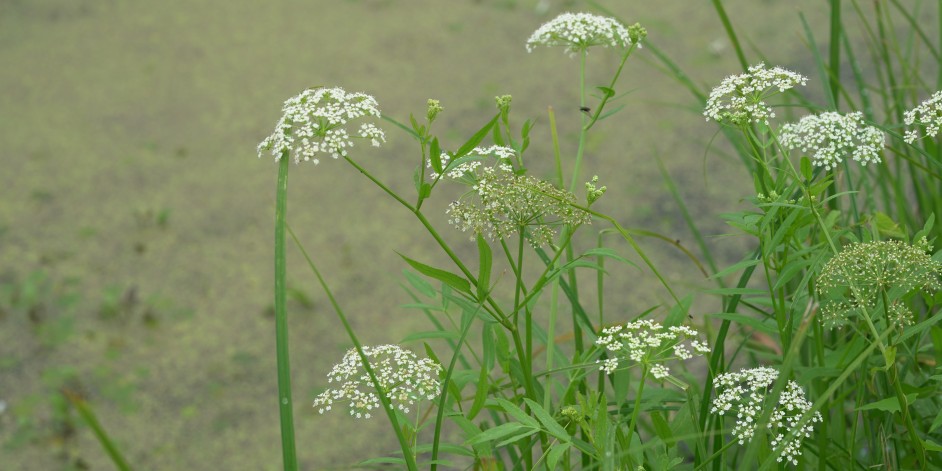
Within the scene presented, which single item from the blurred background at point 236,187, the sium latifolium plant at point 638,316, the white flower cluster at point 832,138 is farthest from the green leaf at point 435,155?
the blurred background at point 236,187

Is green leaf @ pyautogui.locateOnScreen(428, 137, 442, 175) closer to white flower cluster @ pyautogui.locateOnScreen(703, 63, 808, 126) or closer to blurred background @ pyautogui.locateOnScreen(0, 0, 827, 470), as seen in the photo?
white flower cluster @ pyautogui.locateOnScreen(703, 63, 808, 126)

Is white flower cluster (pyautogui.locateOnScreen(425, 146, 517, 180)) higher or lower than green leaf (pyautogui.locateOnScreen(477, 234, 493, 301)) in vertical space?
higher

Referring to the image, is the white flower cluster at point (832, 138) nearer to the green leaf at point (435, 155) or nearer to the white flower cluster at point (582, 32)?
the white flower cluster at point (582, 32)

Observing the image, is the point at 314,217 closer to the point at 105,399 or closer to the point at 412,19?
the point at 105,399

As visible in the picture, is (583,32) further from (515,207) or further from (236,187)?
(236,187)

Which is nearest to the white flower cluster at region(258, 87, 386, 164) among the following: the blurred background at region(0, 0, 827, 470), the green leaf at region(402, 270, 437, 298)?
the green leaf at region(402, 270, 437, 298)
